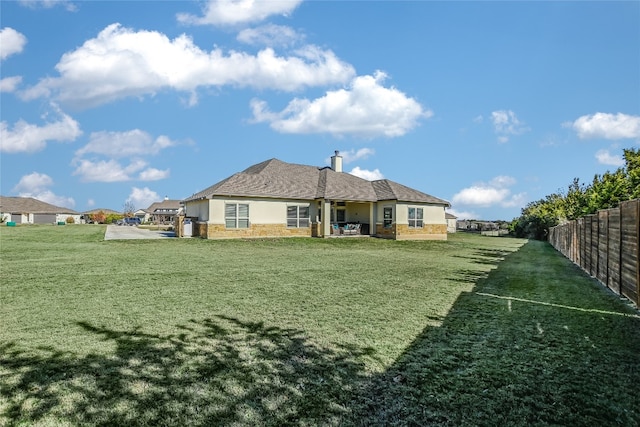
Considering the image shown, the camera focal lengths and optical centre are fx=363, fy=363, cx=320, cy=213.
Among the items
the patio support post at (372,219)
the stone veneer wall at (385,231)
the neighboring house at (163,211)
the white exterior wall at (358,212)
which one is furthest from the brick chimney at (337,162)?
the neighboring house at (163,211)

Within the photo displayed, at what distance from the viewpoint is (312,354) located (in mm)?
4000

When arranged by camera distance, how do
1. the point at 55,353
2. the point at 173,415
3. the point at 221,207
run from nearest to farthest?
the point at 173,415
the point at 55,353
the point at 221,207

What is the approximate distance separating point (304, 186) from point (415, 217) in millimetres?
8205

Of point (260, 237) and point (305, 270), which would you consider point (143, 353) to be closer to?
point (305, 270)

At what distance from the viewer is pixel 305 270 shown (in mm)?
10422

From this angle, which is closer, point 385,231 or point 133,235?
point 133,235

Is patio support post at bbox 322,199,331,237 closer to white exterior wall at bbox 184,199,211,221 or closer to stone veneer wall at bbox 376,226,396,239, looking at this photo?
stone veneer wall at bbox 376,226,396,239


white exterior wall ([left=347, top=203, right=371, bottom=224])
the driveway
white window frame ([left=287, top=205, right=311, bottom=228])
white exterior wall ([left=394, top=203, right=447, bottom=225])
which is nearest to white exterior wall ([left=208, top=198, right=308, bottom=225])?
white window frame ([left=287, top=205, right=311, bottom=228])

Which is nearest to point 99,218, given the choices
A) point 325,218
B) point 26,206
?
point 26,206

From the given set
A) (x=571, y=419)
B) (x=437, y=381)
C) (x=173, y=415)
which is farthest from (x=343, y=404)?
(x=571, y=419)

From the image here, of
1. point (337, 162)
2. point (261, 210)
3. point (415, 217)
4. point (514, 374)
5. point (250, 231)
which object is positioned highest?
point (337, 162)

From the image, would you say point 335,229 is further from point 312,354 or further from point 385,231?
point 312,354

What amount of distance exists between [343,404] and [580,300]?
619 centimetres

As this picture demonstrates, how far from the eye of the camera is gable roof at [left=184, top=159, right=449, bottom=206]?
23188 mm
